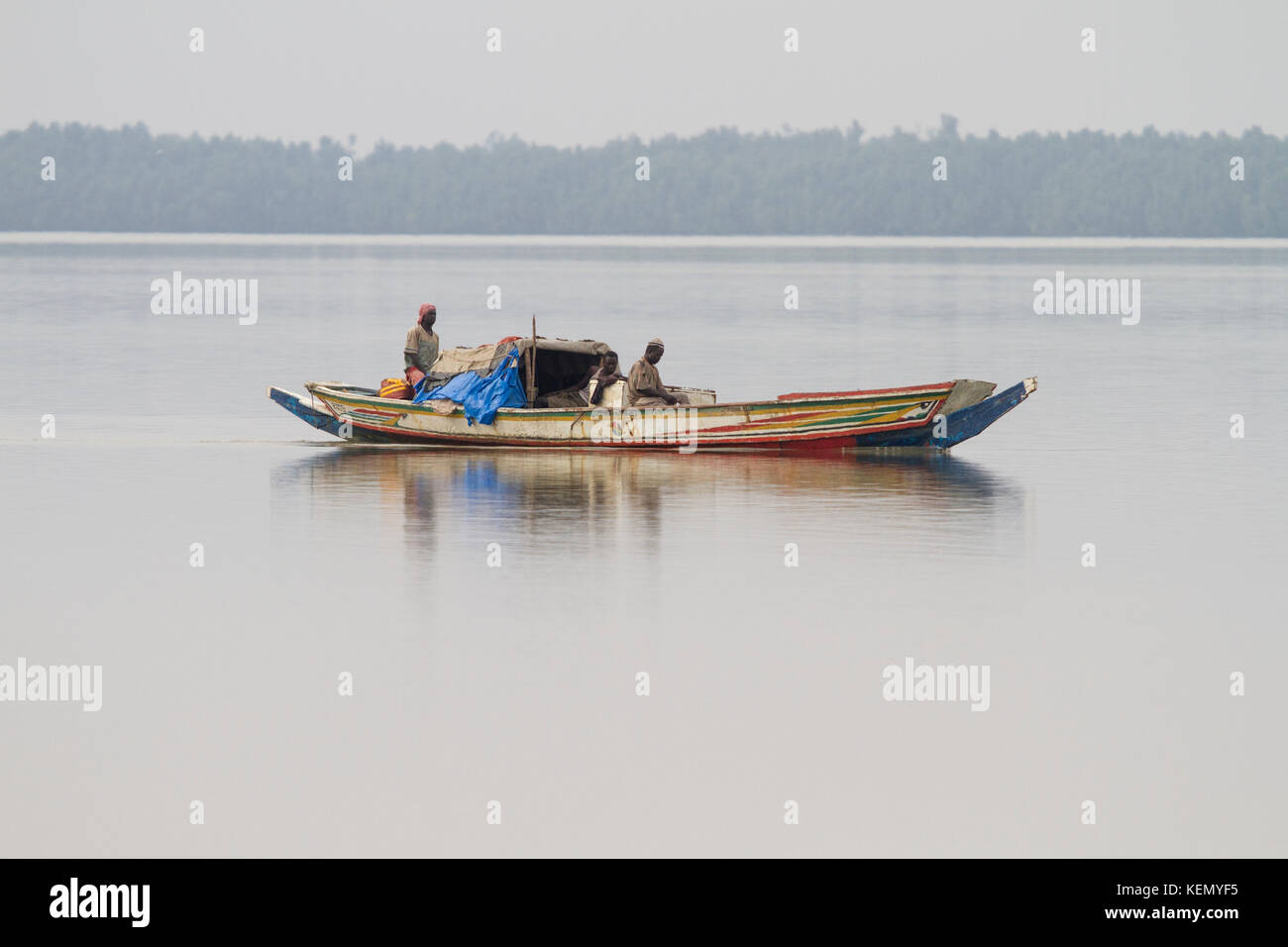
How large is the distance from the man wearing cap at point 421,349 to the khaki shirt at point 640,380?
9.53 feet

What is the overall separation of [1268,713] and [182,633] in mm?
8571

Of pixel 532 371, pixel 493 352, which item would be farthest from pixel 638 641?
pixel 493 352

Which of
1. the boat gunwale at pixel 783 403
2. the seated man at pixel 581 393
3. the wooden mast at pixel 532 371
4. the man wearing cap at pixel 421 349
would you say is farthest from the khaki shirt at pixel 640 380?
the man wearing cap at pixel 421 349

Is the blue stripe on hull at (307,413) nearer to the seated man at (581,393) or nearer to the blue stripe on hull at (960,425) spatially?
the seated man at (581,393)

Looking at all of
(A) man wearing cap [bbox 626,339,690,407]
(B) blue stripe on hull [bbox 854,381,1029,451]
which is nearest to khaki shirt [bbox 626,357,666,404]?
(A) man wearing cap [bbox 626,339,690,407]

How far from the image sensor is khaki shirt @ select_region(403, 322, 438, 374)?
81.4 ft

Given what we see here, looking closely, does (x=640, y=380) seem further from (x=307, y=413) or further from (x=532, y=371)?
(x=307, y=413)

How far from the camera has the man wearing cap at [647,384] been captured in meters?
23.5

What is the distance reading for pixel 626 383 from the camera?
78.7 feet

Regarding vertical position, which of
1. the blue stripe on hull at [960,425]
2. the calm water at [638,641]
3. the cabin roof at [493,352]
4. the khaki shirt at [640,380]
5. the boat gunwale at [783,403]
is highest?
the cabin roof at [493,352]

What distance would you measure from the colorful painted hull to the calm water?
0.35m

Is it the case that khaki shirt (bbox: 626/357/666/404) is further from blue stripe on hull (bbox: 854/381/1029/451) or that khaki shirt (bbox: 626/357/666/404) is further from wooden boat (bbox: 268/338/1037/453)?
blue stripe on hull (bbox: 854/381/1029/451)

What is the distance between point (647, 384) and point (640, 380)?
127 millimetres

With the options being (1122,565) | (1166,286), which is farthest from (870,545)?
(1166,286)
